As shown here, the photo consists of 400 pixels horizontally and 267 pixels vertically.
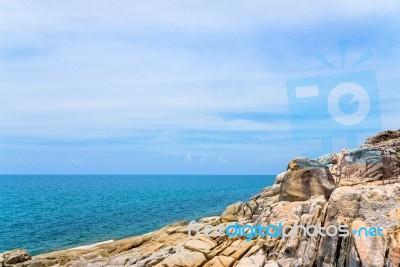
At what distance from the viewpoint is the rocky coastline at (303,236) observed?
23.4 metres

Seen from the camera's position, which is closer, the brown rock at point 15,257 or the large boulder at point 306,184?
the large boulder at point 306,184

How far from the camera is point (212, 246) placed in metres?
29.3

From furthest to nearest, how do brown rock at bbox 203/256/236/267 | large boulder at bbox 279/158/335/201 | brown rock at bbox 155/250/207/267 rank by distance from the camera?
large boulder at bbox 279/158/335/201 → brown rock at bbox 155/250/207/267 → brown rock at bbox 203/256/236/267

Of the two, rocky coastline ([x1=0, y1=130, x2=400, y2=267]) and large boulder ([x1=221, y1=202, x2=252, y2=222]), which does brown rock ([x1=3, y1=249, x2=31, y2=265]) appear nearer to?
rocky coastline ([x1=0, y1=130, x2=400, y2=267])

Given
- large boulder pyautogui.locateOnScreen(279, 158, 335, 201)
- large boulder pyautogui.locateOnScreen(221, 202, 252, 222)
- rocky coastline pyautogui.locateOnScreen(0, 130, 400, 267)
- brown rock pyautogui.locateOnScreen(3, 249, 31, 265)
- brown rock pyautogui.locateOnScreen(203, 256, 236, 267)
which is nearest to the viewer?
rocky coastline pyautogui.locateOnScreen(0, 130, 400, 267)

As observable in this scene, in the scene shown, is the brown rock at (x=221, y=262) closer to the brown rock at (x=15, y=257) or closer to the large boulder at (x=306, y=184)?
the large boulder at (x=306, y=184)

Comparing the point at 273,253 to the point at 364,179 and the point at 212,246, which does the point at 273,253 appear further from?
the point at 364,179

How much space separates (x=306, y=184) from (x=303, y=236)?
338 inches

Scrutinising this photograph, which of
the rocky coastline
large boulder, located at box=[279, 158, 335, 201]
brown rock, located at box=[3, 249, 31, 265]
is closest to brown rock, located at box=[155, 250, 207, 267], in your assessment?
the rocky coastline

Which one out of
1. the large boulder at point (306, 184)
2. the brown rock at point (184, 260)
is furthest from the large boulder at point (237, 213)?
the brown rock at point (184, 260)

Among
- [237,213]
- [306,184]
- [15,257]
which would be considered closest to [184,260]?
[237,213]

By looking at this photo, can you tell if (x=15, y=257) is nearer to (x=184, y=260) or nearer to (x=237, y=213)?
(x=184, y=260)

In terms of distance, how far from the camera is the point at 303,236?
25797 millimetres

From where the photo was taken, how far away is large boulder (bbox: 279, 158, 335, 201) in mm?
33000
